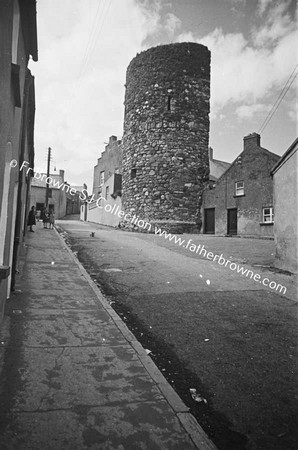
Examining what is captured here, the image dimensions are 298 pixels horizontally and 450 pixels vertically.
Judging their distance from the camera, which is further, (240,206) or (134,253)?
(240,206)

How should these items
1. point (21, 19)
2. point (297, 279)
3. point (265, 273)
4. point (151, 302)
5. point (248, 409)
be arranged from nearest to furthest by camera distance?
1. point (248, 409)
2. point (21, 19)
3. point (151, 302)
4. point (297, 279)
5. point (265, 273)

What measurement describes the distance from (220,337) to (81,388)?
192 centimetres

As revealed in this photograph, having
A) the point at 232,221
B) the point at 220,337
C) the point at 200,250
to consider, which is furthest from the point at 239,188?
the point at 220,337

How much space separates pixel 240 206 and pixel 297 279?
39.1 feet

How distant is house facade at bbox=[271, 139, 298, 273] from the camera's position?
283 inches

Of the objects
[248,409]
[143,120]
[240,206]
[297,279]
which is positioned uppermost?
[143,120]

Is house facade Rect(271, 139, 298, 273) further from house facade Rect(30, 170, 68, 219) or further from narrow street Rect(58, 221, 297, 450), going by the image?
house facade Rect(30, 170, 68, 219)

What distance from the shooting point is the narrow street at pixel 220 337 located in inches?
90.7

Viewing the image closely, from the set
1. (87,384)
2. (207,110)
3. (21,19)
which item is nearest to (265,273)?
(87,384)

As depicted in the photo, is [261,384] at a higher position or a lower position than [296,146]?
lower

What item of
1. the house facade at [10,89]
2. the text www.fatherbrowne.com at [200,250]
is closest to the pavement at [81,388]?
the house facade at [10,89]

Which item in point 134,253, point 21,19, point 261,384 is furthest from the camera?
point 134,253

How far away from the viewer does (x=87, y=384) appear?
2553 mm

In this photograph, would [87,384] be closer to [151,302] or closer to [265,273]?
[151,302]
